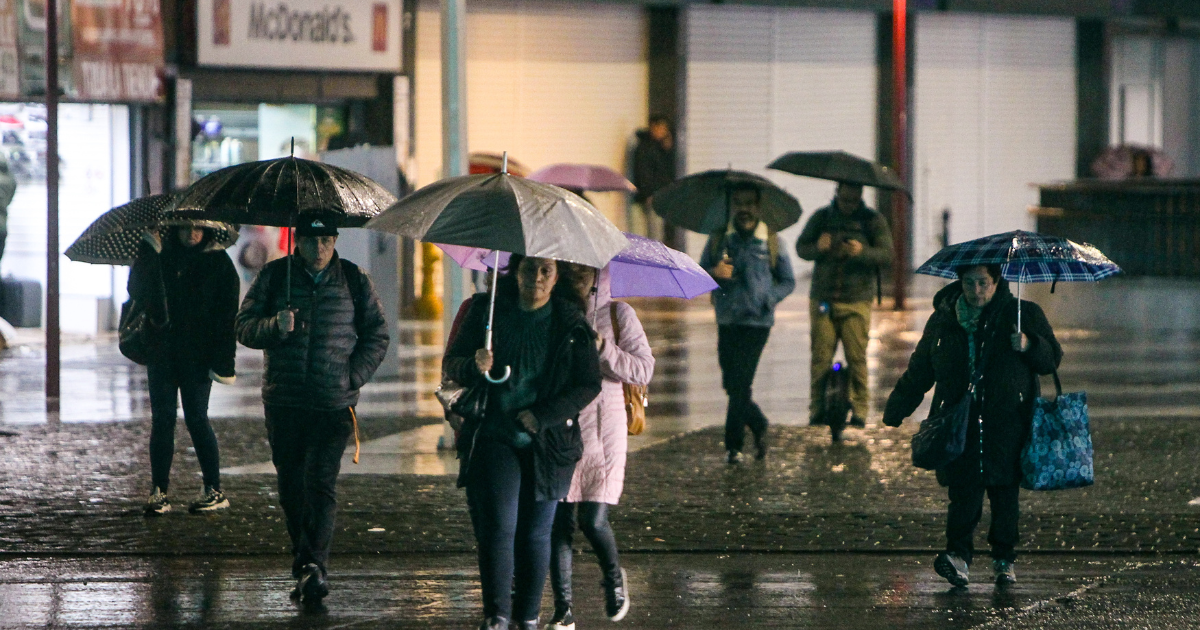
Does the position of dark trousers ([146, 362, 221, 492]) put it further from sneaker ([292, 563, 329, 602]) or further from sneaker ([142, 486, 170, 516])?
sneaker ([292, 563, 329, 602])

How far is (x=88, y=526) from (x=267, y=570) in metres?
1.39

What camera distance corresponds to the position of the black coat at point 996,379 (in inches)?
287

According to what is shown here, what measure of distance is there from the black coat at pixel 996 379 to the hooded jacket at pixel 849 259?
12.7ft

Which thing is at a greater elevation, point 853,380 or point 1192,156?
point 1192,156

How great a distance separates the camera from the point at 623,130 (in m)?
25.3

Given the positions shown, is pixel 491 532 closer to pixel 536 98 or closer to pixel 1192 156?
pixel 536 98

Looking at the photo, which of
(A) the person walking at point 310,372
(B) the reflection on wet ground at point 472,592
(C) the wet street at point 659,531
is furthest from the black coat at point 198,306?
(A) the person walking at point 310,372

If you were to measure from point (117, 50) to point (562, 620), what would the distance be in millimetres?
13156

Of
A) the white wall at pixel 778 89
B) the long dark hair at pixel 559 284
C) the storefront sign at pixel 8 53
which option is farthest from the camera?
the white wall at pixel 778 89

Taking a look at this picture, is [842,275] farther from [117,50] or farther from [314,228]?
[117,50]

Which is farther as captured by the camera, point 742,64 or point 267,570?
point 742,64

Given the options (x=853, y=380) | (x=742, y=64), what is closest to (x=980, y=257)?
(x=853, y=380)

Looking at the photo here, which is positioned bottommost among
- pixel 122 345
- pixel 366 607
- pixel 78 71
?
pixel 366 607

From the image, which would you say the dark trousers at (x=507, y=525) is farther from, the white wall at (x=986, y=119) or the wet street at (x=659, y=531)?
the white wall at (x=986, y=119)
